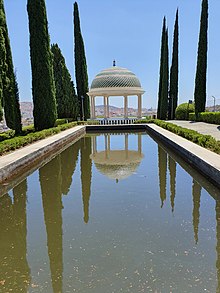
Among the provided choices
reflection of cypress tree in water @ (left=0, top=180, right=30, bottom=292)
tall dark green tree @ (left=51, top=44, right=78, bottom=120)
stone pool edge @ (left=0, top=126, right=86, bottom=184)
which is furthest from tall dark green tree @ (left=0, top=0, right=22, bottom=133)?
tall dark green tree @ (left=51, top=44, right=78, bottom=120)

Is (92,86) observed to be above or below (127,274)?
above

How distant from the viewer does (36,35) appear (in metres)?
15.0

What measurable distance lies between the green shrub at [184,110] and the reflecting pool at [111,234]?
19.5 metres

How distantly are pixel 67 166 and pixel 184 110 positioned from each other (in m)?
19.7

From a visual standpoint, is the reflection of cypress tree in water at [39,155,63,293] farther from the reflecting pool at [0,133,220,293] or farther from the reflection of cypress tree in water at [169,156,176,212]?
the reflection of cypress tree in water at [169,156,176,212]

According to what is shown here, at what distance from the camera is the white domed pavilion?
1057 inches

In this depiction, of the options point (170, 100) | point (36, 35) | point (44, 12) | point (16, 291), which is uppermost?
point (44, 12)

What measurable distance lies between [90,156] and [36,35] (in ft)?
28.3

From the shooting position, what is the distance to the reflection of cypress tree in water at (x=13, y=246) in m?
2.72

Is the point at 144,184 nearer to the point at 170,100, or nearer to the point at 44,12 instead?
the point at 44,12

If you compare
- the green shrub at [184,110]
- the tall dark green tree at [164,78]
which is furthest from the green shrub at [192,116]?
the tall dark green tree at [164,78]

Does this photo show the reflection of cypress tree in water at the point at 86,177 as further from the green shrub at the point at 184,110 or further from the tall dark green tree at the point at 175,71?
the tall dark green tree at the point at 175,71

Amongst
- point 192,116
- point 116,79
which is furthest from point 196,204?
point 116,79

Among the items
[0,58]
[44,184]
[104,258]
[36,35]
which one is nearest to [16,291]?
[104,258]
